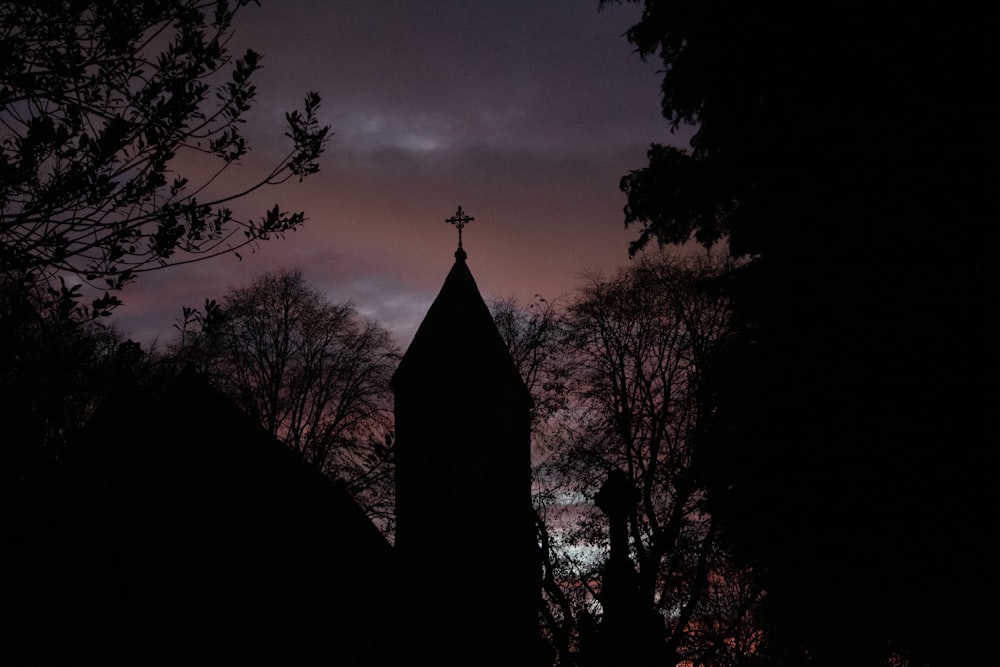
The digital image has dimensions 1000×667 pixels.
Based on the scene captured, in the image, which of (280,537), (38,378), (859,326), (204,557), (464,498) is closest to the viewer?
(38,378)

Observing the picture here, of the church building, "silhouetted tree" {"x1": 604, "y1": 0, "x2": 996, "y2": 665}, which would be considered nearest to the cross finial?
the church building

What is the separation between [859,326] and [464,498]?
36.8 feet

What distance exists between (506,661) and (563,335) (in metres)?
8.57

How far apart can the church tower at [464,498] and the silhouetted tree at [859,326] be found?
27.2 feet

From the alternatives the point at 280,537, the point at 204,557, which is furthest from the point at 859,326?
the point at 204,557

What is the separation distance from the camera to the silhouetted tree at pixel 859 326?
27.8ft

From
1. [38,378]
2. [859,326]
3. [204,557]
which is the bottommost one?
[38,378]

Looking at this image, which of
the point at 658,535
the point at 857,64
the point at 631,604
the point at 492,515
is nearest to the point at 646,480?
the point at 658,535

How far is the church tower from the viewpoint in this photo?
17.3 meters

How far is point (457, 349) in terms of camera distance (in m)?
18.9

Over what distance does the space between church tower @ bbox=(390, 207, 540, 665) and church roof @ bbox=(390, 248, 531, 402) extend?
3 centimetres

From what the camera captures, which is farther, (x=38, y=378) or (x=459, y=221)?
(x=459, y=221)

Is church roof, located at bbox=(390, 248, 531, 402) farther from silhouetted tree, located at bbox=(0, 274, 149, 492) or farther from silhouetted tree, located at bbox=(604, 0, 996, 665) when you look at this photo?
silhouetted tree, located at bbox=(0, 274, 149, 492)

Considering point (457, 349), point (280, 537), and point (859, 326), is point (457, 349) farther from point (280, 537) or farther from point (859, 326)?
point (859, 326)
